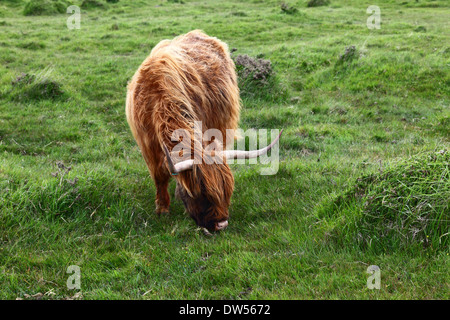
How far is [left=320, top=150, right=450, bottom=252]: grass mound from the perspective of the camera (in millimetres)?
3285

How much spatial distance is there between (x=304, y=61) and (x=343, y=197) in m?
6.97

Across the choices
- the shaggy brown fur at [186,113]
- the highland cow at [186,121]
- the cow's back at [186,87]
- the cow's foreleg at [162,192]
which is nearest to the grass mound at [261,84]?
the cow's back at [186,87]

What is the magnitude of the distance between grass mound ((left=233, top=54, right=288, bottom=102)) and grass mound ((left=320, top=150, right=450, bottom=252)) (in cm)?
487

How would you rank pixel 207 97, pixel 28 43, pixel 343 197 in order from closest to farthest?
pixel 343 197
pixel 207 97
pixel 28 43

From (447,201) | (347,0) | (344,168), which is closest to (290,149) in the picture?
(344,168)

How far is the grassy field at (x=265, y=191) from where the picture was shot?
10.8 feet

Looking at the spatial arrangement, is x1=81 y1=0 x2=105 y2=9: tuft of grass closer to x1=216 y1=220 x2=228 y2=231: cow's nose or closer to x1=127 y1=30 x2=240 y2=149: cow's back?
x1=127 y1=30 x2=240 y2=149: cow's back

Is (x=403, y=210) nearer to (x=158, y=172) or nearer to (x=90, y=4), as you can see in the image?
(x=158, y=172)

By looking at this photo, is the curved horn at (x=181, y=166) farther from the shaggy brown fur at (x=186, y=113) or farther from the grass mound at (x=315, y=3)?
the grass mound at (x=315, y=3)

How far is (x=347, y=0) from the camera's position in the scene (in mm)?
23516

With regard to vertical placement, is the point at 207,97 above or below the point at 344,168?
above

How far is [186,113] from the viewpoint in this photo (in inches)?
162

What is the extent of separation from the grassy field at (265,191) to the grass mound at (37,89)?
3 cm
